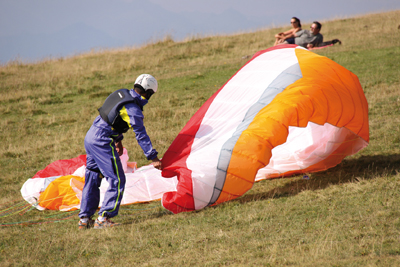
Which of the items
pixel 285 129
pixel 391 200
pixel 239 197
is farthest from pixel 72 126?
pixel 391 200

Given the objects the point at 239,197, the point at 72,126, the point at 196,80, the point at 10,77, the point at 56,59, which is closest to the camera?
the point at 239,197

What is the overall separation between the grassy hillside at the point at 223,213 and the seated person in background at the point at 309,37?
5.78ft

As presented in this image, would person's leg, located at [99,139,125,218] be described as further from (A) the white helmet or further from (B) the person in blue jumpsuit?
(A) the white helmet

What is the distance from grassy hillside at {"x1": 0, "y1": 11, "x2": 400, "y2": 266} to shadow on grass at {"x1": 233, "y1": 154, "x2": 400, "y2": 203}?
0.02 meters

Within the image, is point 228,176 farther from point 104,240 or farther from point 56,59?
point 56,59

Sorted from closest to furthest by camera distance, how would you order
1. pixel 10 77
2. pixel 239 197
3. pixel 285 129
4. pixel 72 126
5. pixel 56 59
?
pixel 285 129
pixel 239 197
pixel 72 126
pixel 10 77
pixel 56 59

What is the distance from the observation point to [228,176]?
18.1 ft

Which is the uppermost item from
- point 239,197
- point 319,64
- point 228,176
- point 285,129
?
point 319,64

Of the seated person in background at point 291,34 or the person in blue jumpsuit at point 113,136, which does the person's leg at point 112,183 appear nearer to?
the person in blue jumpsuit at point 113,136

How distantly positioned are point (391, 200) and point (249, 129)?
81.5 inches

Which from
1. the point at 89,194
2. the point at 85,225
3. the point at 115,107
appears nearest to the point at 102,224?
the point at 85,225

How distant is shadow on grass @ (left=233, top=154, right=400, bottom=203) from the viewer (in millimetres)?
6086

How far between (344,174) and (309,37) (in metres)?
7.44

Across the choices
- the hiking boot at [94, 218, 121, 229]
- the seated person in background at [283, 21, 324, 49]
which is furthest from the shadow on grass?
the seated person in background at [283, 21, 324, 49]
